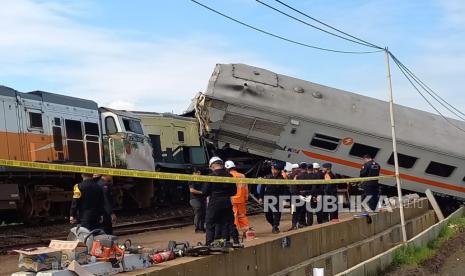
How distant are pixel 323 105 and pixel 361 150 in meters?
2.02

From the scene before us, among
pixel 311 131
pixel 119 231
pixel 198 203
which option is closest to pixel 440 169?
pixel 311 131

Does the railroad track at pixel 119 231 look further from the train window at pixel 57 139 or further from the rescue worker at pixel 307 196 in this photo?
the rescue worker at pixel 307 196

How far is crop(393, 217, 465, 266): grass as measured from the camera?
13.9 meters

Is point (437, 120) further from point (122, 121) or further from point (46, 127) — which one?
point (46, 127)

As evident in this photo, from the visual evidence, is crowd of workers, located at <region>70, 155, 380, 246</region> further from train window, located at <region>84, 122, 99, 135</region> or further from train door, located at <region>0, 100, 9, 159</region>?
train window, located at <region>84, 122, 99, 135</region>

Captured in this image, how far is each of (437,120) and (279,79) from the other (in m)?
6.41

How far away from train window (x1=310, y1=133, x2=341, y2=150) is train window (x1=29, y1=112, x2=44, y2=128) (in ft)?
29.6

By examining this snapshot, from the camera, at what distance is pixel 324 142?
20.4 meters

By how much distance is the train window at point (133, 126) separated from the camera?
62.1 ft

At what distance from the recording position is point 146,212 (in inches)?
790

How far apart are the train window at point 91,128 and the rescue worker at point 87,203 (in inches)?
348

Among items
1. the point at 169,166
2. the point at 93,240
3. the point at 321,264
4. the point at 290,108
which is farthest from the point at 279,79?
the point at 93,240

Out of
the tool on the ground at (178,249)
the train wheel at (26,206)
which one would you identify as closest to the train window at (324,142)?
the train wheel at (26,206)

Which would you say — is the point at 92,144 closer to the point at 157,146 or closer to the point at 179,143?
the point at 157,146
